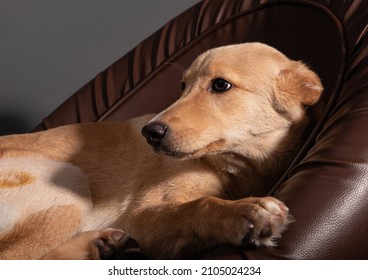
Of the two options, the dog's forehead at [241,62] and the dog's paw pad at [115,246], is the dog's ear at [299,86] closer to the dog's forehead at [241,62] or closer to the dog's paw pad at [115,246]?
the dog's forehead at [241,62]

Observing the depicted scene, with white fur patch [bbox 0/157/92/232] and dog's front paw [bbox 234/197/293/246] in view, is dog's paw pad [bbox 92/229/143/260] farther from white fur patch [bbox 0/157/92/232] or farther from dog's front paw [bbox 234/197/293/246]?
dog's front paw [bbox 234/197/293/246]

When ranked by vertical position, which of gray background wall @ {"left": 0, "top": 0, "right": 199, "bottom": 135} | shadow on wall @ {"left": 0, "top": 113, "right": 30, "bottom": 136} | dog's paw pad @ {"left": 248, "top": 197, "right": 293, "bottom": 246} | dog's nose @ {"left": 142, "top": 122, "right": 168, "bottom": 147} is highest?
dog's nose @ {"left": 142, "top": 122, "right": 168, "bottom": 147}

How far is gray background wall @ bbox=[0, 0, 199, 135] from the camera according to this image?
3799 mm

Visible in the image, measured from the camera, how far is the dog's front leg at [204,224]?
1.71 metres

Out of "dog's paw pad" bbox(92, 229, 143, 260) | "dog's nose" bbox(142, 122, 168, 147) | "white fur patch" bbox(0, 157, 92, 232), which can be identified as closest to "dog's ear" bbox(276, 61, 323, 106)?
"dog's nose" bbox(142, 122, 168, 147)

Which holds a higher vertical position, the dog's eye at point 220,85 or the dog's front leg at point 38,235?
the dog's eye at point 220,85

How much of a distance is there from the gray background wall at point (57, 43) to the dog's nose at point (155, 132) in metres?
2.04

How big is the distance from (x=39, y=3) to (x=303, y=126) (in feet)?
7.25

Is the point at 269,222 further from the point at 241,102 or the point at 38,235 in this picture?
the point at 38,235

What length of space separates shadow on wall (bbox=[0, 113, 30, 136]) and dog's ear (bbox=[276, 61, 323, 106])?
2242 millimetres

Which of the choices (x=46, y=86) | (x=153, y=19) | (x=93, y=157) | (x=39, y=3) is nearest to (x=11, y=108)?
(x=46, y=86)

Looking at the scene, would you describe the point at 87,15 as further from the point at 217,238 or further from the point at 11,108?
the point at 217,238

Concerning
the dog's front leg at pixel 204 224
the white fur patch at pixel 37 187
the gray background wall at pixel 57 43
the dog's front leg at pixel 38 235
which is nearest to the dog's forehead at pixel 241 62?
the dog's front leg at pixel 204 224
